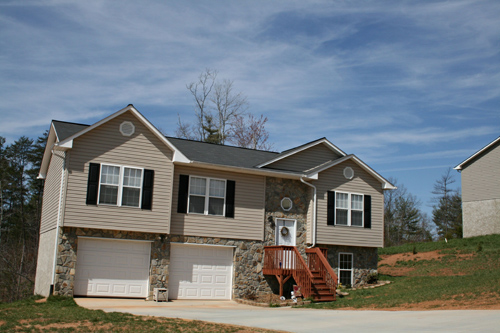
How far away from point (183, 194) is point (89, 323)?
7812 mm

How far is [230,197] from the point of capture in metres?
19.0

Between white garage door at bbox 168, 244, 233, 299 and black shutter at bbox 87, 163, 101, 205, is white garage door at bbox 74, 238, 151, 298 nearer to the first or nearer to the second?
white garage door at bbox 168, 244, 233, 299

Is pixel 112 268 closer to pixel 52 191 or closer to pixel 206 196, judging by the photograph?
pixel 52 191

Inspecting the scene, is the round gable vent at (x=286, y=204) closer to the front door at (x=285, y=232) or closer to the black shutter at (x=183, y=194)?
the front door at (x=285, y=232)

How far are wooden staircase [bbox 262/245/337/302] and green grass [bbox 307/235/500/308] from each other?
0.70 m

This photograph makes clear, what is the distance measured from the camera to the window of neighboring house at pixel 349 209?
20734 mm

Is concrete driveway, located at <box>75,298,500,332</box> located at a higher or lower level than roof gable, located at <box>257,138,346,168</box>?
lower

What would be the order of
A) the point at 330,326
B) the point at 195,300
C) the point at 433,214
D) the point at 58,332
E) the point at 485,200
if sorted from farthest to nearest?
the point at 433,214, the point at 485,200, the point at 195,300, the point at 330,326, the point at 58,332

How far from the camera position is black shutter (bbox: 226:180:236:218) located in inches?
742

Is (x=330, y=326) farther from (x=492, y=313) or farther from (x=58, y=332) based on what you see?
(x=58, y=332)

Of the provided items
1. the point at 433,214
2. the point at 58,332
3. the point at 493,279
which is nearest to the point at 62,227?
the point at 58,332

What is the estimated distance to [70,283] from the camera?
1600cm

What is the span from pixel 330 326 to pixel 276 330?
134 cm

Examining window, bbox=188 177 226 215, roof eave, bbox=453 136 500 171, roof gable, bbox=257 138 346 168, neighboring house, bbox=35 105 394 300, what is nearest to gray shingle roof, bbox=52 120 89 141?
neighboring house, bbox=35 105 394 300
